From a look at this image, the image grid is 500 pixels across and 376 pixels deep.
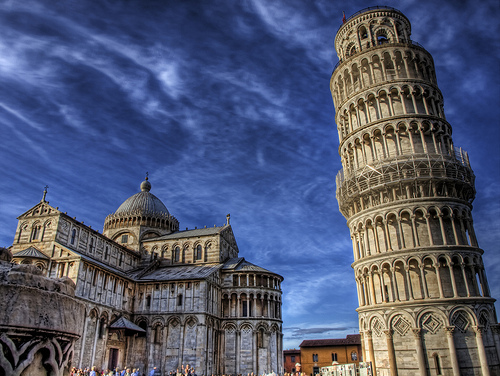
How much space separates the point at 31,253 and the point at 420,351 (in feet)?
103

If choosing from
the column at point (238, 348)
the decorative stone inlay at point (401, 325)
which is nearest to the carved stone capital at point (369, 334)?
the decorative stone inlay at point (401, 325)

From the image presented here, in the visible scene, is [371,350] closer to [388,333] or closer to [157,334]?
[388,333]

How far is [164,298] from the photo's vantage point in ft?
125

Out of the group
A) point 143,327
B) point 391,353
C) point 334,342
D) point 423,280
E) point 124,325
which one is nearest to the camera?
point 391,353

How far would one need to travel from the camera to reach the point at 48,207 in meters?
36.8

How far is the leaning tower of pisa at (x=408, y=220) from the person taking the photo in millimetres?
22438

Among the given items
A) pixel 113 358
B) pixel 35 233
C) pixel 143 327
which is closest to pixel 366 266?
pixel 143 327

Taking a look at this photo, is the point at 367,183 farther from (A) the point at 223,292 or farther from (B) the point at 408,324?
(A) the point at 223,292

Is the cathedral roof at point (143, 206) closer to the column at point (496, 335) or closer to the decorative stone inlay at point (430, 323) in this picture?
the decorative stone inlay at point (430, 323)

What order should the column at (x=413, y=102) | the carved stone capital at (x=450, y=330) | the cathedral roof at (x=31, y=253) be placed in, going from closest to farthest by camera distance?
the carved stone capital at (x=450, y=330)
the column at (x=413, y=102)
the cathedral roof at (x=31, y=253)

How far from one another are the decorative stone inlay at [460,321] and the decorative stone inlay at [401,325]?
2612 millimetres

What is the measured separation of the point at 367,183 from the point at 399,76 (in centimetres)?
955

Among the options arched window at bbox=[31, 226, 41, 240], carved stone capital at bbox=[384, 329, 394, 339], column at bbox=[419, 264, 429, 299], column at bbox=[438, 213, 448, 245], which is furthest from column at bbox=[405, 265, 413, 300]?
arched window at bbox=[31, 226, 41, 240]

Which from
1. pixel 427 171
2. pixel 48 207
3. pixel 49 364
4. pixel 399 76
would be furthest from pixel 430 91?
pixel 48 207
